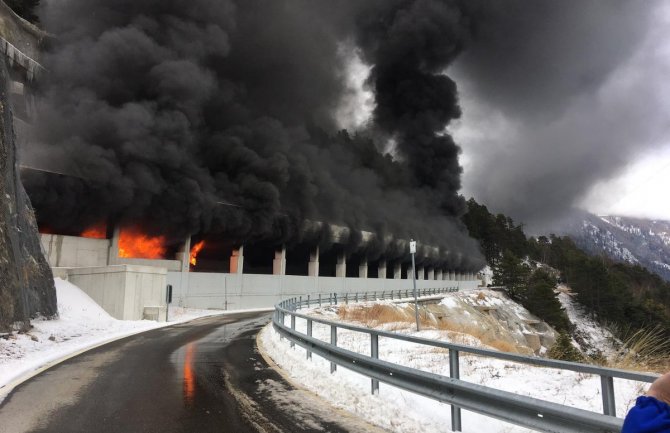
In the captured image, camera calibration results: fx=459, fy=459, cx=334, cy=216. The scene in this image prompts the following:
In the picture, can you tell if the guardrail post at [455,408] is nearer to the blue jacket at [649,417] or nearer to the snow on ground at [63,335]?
the blue jacket at [649,417]

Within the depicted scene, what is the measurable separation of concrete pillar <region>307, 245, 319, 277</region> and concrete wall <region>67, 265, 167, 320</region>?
1037 inches

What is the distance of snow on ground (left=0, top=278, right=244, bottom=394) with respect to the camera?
9.48 metres

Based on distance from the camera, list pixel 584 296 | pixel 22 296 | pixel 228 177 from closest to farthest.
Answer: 1. pixel 22 296
2. pixel 228 177
3. pixel 584 296

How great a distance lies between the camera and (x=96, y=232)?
35.5m

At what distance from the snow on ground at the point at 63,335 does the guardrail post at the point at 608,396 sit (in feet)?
25.3

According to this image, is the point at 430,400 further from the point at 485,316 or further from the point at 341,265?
the point at 341,265

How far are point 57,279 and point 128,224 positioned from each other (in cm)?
1133

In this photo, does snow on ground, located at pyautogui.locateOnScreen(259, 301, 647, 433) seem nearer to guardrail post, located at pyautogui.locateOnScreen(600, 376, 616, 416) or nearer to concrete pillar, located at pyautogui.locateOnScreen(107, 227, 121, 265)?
guardrail post, located at pyautogui.locateOnScreen(600, 376, 616, 416)

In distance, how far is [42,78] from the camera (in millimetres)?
44062

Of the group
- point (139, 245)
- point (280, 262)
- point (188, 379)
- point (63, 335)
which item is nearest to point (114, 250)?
point (139, 245)

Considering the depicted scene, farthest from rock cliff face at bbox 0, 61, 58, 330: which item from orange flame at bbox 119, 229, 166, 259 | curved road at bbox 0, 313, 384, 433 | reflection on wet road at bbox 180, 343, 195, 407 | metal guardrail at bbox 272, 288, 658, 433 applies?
orange flame at bbox 119, 229, 166, 259

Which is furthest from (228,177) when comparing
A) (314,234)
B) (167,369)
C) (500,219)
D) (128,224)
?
(500,219)

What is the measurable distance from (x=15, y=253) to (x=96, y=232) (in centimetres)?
2313

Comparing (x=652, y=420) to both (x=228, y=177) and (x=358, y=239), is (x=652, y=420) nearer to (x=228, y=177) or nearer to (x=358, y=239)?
(x=228, y=177)
